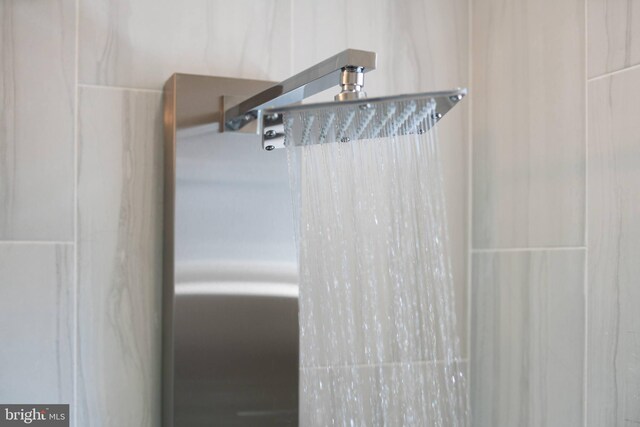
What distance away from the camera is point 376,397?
137 centimetres

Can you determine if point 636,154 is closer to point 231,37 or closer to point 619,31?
point 619,31

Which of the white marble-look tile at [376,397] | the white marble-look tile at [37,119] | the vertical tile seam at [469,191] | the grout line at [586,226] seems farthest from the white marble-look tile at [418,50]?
the white marble-look tile at [37,119]

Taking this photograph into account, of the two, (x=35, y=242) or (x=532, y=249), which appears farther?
(x=532, y=249)

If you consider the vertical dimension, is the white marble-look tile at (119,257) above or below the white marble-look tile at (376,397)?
above

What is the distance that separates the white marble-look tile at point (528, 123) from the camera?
125cm

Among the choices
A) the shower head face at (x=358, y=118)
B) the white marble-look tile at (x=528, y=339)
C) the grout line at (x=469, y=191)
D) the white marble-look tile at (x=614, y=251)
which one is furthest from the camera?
the grout line at (x=469, y=191)

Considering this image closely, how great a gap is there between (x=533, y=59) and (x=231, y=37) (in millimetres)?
499

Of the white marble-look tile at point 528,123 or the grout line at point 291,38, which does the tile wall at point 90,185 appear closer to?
the grout line at point 291,38

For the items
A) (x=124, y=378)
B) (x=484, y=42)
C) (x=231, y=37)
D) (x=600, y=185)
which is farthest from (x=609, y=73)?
(x=124, y=378)

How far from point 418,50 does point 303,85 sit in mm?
482

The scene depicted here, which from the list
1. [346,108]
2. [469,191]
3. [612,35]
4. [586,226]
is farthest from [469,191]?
[346,108]

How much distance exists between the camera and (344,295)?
1225 millimetres

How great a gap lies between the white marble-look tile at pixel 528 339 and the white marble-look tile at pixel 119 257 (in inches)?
22.9

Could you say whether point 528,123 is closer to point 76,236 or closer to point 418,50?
point 418,50
